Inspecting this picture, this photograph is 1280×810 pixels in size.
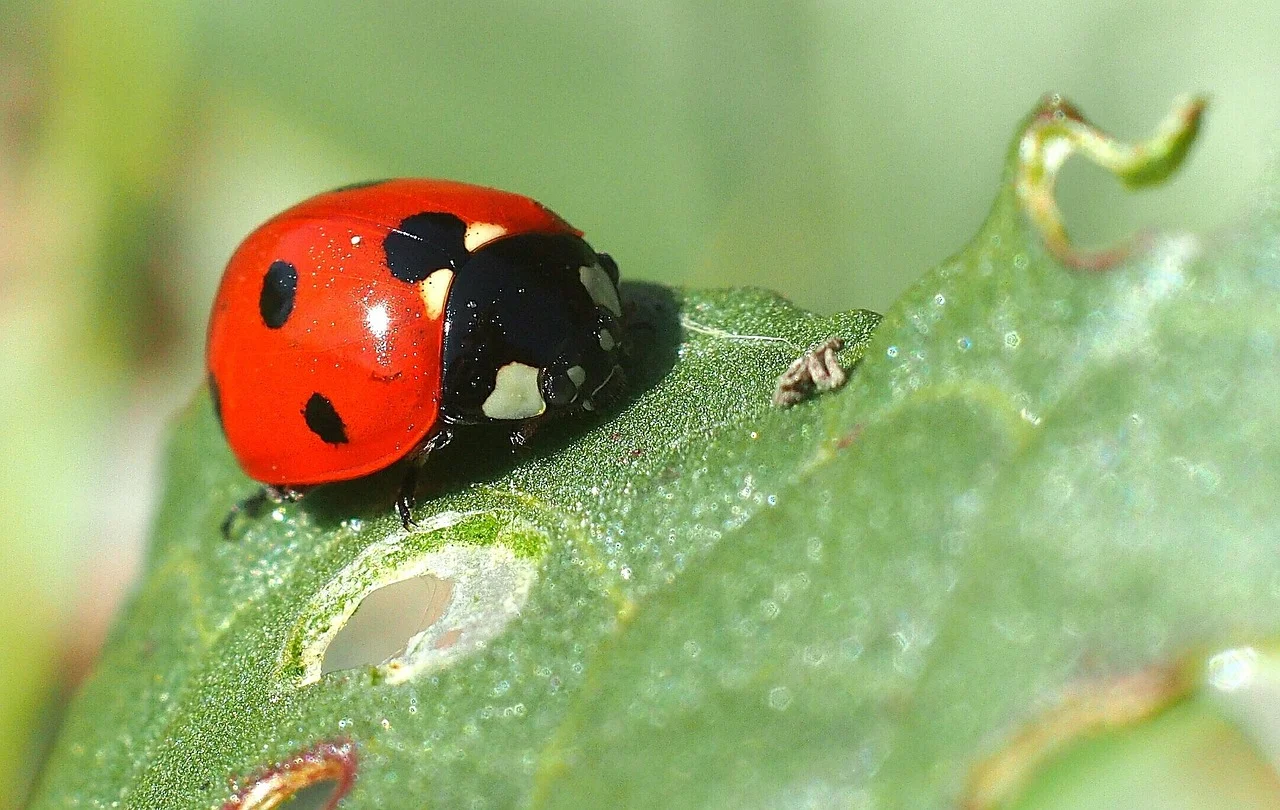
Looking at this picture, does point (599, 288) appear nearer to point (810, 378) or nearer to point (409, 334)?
point (409, 334)

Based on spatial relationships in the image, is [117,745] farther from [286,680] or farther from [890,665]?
[890,665]

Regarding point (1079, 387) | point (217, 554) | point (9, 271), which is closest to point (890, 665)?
point (1079, 387)

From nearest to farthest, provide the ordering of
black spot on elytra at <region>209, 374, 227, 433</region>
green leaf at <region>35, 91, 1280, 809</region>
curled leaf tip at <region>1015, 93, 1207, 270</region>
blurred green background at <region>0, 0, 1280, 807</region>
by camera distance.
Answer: green leaf at <region>35, 91, 1280, 809</region>, curled leaf tip at <region>1015, 93, 1207, 270</region>, black spot on elytra at <region>209, 374, 227, 433</region>, blurred green background at <region>0, 0, 1280, 807</region>

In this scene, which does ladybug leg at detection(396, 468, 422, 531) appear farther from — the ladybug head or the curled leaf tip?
the curled leaf tip

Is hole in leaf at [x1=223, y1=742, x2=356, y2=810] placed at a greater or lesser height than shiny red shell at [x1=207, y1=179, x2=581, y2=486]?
lesser

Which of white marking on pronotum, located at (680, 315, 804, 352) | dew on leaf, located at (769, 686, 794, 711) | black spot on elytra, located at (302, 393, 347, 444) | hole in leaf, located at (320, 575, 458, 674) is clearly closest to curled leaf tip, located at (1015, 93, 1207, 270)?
white marking on pronotum, located at (680, 315, 804, 352)

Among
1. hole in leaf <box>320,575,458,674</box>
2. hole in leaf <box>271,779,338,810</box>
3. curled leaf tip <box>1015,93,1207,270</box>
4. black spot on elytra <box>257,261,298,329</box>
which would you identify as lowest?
hole in leaf <box>271,779,338,810</box>
